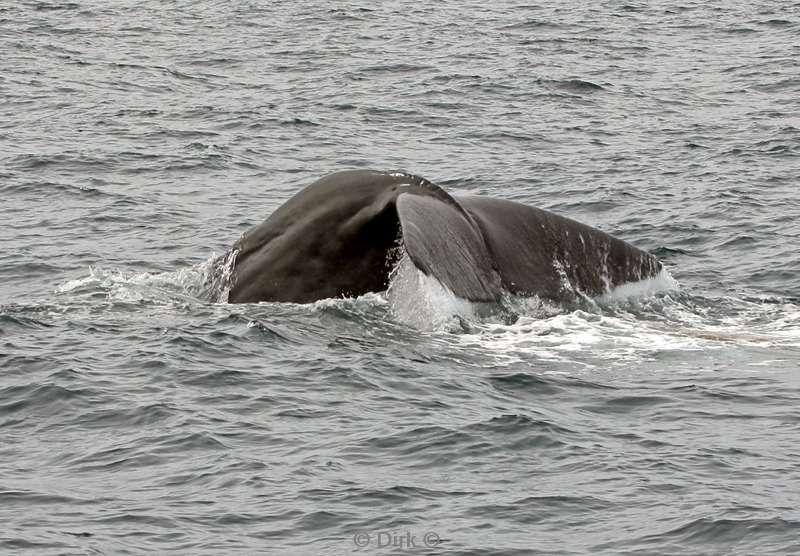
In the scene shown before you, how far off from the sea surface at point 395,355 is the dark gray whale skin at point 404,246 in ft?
0.67

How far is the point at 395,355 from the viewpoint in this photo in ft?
41.0

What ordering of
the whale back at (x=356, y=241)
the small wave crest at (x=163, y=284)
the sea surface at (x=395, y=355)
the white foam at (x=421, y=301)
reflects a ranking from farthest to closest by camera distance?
1. the small wave crest at (x=163, y=284)
2. the white foam at (x=421, y=301)
3. the whale back at (x=356, y=241)
4. the sea surface at (x=395, y=355)

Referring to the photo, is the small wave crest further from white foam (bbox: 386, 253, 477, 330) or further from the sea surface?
white foam (bbox: 386, 253, 477, 330)

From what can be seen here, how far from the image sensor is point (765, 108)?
28.4m

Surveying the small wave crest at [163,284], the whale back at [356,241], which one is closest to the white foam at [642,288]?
the whale back at [356,241]

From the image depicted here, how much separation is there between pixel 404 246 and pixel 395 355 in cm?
86

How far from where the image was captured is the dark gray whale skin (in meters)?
12.7

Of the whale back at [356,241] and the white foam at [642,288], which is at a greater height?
the whale back at [356,241]

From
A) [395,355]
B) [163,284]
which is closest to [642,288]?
[395,355]

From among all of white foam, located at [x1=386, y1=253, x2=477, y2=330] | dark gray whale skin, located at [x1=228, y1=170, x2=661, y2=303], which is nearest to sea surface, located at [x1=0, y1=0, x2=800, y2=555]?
white foam, located at [x1=386, y1=253, x2=477, y2=330]

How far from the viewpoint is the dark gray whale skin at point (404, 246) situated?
1267cm

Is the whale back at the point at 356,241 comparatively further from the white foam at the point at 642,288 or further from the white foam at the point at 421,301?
the white foam at the point at 642,288

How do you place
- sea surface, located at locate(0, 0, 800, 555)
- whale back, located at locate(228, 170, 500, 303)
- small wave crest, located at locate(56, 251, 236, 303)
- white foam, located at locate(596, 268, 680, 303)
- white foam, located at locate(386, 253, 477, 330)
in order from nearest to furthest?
sea surface, located at locate(0, 0, 800, 555) < whale back, located at locate(228, 170, 500, 303) < white foam, located at locate(386, 253, 477, 330) < white foam, located at locate(596, 268, 680, 303) < small wave crest, located at locate(56, 251, 236, 303)

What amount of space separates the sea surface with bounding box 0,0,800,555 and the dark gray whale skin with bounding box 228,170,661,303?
204mm
